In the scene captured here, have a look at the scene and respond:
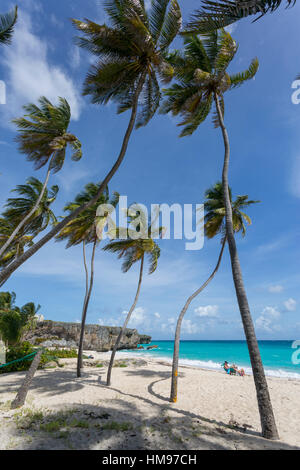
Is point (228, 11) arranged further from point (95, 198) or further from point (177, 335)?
point (177, 335)

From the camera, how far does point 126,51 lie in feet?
23.7

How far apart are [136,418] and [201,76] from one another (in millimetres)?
11187

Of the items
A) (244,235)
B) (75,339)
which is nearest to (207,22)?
(244,235)

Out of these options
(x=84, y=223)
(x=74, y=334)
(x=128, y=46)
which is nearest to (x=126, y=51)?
(x=128, y=46)

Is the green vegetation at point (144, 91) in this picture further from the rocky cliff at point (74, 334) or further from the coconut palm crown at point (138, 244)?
the rocky cliff at point (74, 334)

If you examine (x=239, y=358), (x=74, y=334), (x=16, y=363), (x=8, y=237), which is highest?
(x=8, y=237)

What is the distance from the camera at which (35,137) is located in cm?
863

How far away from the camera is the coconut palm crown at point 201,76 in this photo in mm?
8445

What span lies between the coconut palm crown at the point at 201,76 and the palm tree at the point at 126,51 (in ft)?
5.51

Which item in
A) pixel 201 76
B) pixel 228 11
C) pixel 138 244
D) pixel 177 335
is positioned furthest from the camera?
pixel 138 244

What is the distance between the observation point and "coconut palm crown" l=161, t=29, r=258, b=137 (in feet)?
27.7

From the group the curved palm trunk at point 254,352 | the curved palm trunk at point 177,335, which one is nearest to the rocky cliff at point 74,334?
the curved palm trunk at point 177,335
